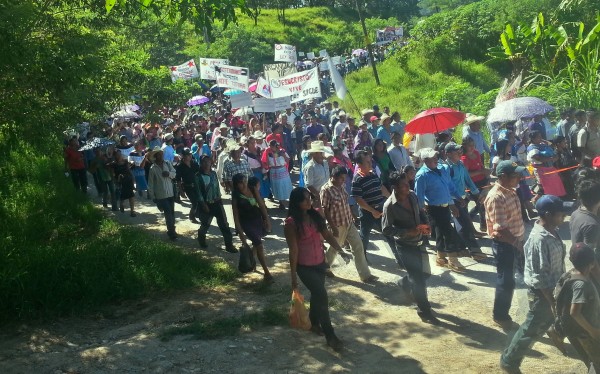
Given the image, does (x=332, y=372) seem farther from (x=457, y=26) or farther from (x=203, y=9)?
(x=457, y=26)

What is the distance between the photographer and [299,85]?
15.8 metres

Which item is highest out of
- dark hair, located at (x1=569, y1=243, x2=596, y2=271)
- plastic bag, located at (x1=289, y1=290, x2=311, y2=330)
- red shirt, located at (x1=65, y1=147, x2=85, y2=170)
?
red shirt, located at (x1=65, y1=147, x2=85, y2=170)

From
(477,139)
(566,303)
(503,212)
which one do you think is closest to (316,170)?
(477,139)

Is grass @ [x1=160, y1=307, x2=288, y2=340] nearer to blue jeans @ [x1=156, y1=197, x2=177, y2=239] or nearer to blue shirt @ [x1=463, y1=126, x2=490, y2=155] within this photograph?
blue jeans @ [x1=156, y1=197, x2=177, y2=239]

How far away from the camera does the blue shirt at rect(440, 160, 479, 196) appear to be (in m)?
9.23

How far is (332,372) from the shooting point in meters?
6.05

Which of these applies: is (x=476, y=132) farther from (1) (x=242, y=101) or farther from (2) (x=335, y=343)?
(1) (x=242, y=101)

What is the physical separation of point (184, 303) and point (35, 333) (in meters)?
1.67

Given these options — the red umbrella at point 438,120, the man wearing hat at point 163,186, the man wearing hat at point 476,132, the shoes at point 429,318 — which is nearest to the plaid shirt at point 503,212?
the shoes at point 429,318

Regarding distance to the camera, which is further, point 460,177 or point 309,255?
point 460,177

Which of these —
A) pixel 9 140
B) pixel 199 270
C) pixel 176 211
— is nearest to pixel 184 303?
pixel 199 270

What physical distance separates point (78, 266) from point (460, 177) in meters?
5.09

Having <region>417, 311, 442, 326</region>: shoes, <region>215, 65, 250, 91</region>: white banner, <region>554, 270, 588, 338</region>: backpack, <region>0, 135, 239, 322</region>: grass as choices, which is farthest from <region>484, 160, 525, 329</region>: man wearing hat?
<region>215, 65, 250, 91</region>: white banner

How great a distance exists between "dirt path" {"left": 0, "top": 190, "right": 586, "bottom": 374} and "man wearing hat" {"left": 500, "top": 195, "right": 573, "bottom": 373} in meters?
0.47
